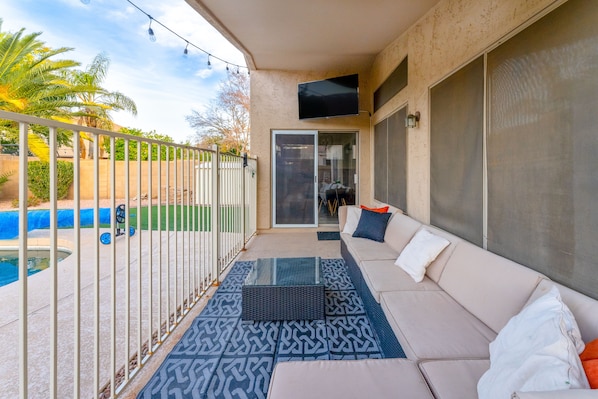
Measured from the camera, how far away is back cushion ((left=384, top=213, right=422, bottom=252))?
9.63 ft

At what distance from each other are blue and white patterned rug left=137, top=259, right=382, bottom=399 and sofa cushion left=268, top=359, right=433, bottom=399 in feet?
1.68

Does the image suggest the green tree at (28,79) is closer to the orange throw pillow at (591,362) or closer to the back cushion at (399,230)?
the back cushion at (399,230)

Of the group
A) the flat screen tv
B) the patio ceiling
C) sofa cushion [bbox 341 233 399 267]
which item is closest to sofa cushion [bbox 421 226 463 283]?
sofa cushion [bbox 341 233 399 267]

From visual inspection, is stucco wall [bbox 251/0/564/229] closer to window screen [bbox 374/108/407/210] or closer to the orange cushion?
window screen [bbox 374/108/407/210]

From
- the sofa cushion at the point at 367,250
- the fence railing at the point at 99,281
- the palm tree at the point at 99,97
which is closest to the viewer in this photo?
the fence railing at the point at 99,281

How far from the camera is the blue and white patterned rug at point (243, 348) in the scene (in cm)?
163

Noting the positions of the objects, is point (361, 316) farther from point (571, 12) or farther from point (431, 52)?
point (431, 52)

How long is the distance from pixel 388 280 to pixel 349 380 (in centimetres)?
118

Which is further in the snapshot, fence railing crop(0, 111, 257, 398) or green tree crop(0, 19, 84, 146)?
green tree crop(0, 19, 84, 146)

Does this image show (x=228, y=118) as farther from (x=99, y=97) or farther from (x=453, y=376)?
(x=453, y=376)

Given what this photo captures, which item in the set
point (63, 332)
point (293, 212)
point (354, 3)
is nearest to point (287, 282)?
point (63, 332)

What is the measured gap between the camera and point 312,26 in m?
4.00

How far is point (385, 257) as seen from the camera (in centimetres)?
285

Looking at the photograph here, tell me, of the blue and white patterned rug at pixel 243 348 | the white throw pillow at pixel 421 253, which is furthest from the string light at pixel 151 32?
the white throw pillow at pixel 421 253
